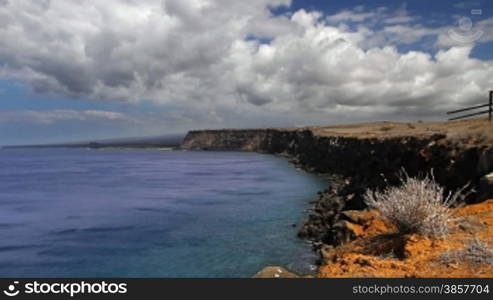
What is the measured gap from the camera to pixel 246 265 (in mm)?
21859

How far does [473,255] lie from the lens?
1017 centimetres

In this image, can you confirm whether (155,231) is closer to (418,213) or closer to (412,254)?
(418,213)

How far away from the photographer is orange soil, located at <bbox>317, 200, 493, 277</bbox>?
1002 centimetres

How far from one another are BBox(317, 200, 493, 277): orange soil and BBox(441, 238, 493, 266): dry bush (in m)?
0.14

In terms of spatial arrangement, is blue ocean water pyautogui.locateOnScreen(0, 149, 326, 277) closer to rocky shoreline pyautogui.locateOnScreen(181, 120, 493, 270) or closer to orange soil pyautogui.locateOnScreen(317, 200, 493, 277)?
rocky shoreline pyautogui.locateOnScreen(181, 120, 493, 270)

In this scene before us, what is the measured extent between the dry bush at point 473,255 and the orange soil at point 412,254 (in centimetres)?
14

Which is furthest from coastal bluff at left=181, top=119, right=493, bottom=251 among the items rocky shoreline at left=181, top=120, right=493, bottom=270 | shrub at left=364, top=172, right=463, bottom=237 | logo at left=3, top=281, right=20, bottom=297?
logo at left=3, top=281, right=20, bottom=297

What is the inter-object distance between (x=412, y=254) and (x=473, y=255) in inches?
62.8

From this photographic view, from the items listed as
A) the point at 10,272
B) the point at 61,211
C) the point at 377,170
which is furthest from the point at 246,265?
the point at 61,211

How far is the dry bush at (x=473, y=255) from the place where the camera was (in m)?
9.91

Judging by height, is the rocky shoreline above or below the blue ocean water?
above

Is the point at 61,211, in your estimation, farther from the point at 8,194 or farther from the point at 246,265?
the point at 246,265

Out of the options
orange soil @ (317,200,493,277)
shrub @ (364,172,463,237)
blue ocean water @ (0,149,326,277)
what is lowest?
blue ocean water @ (0,149,326,277)

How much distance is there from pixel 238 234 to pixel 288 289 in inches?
805
